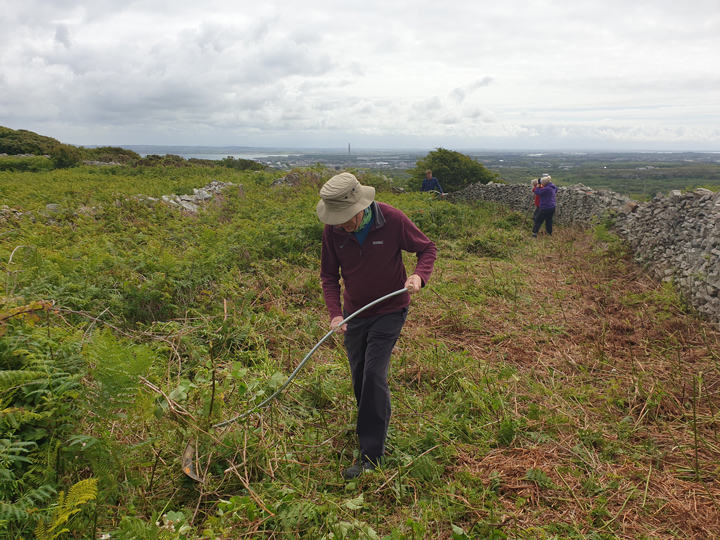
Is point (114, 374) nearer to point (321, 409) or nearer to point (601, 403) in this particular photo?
point (321, 409)

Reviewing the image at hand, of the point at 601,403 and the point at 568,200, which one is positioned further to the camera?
the point at 568,200

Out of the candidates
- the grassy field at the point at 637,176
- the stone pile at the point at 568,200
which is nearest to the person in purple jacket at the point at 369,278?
the grassy field at the point at 637,176

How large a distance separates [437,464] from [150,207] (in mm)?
10217

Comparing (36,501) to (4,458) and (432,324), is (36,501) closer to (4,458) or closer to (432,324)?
(4,458)

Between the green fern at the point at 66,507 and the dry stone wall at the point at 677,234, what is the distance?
6861 millimetres

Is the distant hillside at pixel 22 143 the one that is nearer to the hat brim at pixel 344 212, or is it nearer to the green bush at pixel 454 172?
the green bush at pixel 454 172

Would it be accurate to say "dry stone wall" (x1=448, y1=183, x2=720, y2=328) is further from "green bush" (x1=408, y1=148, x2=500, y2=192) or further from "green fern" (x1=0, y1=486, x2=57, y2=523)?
"green bush" (x1=408, y1=148, x2=500, y2=192)

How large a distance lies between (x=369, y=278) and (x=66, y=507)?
2.21 m

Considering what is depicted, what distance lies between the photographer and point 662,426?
3598mm

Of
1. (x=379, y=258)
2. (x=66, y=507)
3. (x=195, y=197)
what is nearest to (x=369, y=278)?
(x=379, y=258)

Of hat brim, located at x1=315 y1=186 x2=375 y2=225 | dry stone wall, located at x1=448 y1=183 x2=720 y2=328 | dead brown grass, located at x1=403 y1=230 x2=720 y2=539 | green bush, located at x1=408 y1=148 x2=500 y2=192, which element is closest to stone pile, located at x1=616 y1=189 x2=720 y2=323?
dry stone wall, located at x1=448 y1=183 x2=720 y2=328

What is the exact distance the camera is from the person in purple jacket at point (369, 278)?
2.98 metres

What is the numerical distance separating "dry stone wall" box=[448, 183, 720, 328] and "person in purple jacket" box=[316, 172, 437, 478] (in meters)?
4.89

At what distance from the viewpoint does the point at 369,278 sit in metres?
3.17
